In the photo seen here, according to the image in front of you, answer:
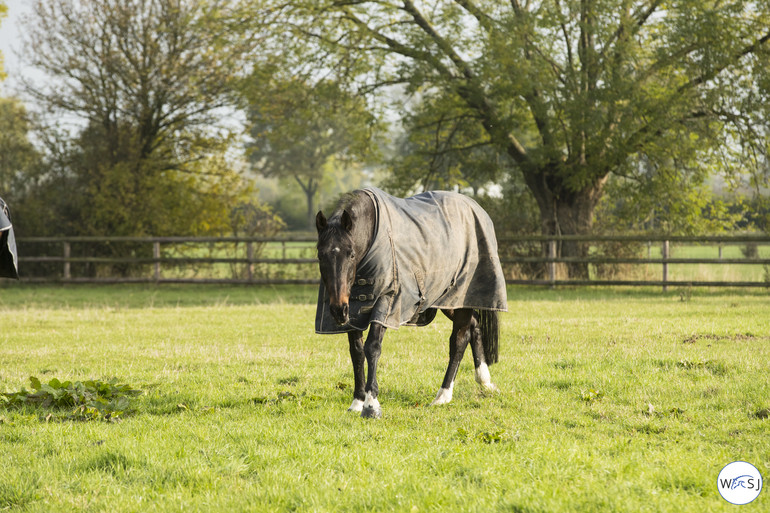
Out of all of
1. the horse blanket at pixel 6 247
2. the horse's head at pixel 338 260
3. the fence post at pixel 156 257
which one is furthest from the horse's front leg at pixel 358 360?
the fence post at pixel 156 257

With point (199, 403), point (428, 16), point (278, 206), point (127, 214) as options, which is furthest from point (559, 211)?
point (278, 206)

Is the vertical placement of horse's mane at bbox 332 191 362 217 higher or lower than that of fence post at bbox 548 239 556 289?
higher

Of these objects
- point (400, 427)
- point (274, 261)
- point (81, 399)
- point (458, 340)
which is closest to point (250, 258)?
point (274, 261)

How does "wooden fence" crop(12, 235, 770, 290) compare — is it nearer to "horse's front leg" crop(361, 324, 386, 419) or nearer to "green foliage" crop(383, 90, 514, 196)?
"green foliage" crop(383, 90, 514, 196)

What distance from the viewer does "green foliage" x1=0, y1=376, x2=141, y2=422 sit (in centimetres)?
483

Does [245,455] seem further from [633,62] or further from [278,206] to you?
[278,206]

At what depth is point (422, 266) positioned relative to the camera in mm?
5047

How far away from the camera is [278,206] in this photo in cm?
6712

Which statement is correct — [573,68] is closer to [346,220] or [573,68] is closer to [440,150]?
[440,150]

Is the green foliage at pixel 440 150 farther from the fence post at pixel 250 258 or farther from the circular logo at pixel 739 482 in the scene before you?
the circular logo at pixel 739 482

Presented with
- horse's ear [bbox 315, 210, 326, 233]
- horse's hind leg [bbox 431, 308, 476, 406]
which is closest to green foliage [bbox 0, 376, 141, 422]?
horse's ear [bbox 315, 210, 326, 233]

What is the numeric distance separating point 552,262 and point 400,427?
11925 millimetres

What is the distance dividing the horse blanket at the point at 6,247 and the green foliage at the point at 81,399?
1.02 m

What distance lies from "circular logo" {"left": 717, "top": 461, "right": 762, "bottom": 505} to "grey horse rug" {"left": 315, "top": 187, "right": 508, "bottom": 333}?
215cm
